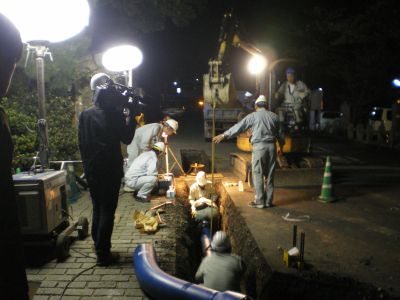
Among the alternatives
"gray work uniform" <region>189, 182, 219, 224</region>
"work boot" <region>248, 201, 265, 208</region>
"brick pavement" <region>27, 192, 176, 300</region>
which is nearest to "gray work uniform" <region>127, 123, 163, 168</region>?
"gray work uniform" <region>189, 182, 219, 224</region>

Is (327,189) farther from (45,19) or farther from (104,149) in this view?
(45,19)

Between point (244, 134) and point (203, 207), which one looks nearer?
point (203, 207)

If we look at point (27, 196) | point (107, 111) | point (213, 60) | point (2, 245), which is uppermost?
point (213, 60)

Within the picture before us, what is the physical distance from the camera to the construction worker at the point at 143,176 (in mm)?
8281

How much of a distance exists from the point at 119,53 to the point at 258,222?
473 centimetres

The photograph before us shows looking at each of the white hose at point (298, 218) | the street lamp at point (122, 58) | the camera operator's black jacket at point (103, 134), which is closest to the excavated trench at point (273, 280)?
the white hose at point (298, 218)

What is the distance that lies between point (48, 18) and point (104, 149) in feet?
6.75

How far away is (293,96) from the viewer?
11180mm

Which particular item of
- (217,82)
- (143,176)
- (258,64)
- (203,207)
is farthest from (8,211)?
(217,82)

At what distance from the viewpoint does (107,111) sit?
4.82m

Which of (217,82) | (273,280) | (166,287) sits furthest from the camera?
(217,82)

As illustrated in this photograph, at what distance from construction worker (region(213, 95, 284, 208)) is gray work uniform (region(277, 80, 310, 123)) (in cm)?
310

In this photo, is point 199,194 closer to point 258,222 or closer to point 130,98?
point 258,222

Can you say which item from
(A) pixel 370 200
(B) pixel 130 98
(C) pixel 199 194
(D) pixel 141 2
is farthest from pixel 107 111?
(D) pixel 141 2
